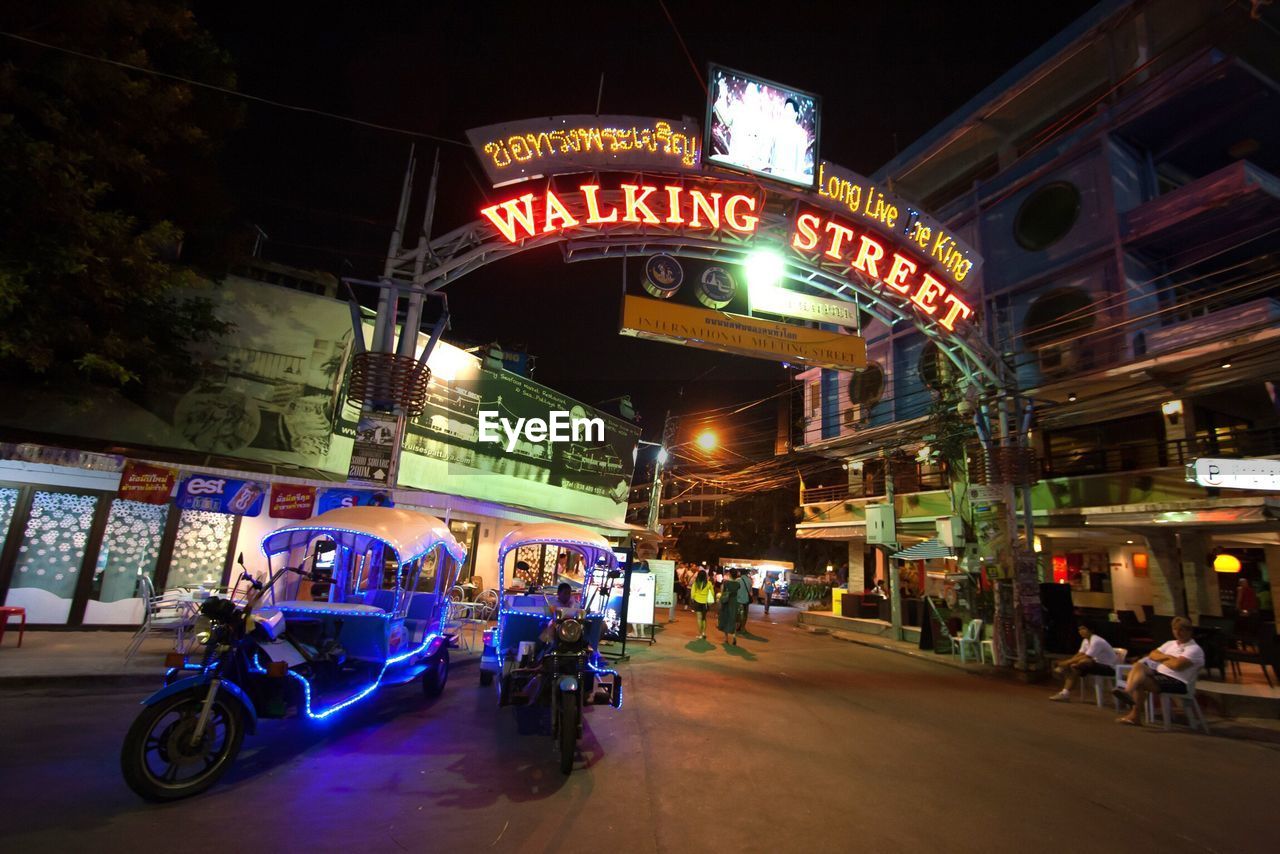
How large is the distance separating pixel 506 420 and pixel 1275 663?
1737 centimetres

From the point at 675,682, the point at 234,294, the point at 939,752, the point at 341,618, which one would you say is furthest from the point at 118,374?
the point at 939,752

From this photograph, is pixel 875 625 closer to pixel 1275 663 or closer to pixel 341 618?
pixel 1275 663

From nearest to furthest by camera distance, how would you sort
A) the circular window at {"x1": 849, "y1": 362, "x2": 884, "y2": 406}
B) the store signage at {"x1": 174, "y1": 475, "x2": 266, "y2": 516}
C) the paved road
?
the paved road, the store signage at {"x1": 174, "y1": 475, "x2": 266, "y2": 516}, the circular window at {"x1": 849, "y1": 362, "x2": 884, "y2": 406}

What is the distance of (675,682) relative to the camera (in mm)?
9758

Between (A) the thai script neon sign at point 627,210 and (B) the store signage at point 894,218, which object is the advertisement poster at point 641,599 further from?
(B) the store signage at point 894,218

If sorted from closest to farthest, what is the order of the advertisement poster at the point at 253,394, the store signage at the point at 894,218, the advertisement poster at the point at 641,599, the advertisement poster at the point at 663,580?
the store signage at the point at 894,218
the advertisement poster at the point at 253,394
the advertisement poster at the point at 641,599
the advertisement poster at the point at 663,580

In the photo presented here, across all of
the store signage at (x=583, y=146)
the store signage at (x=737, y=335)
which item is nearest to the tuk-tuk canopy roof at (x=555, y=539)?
the store signage at (x=737, y=335)

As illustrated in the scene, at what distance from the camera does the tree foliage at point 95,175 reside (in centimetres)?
780

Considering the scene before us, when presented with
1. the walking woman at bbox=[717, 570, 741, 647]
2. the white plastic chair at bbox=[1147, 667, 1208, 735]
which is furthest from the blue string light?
the white plastic chair at bbox=[1147, 667, 1208, 735]

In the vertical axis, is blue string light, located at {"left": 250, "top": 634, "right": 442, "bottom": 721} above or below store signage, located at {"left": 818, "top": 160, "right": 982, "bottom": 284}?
below

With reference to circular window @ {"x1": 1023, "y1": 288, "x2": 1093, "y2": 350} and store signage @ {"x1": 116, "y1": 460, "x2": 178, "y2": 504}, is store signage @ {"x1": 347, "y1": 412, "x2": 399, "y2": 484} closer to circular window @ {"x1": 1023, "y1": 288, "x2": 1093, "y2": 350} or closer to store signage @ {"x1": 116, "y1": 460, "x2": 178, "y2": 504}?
store signage @ {"x1": 116, "y1": 460, "x2": 178, "y2": 504}

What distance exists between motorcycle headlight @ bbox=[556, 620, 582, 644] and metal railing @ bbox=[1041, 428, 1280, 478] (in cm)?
1291

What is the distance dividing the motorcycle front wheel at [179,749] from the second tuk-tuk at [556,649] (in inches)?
98.2

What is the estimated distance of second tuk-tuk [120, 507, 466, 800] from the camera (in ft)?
14.8
